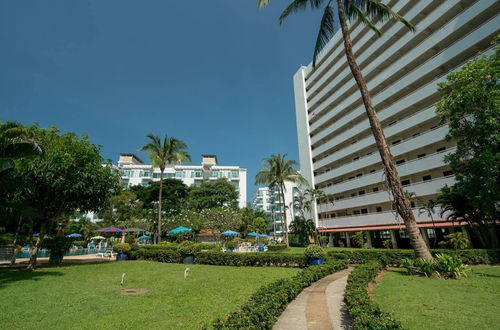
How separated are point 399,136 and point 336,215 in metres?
16.2

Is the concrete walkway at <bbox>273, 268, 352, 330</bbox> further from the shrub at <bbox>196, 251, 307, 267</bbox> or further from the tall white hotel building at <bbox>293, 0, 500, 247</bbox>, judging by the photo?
the tall white hotel building at <bbox>293, 0, 500, 247</bbox>

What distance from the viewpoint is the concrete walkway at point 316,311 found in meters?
5.68

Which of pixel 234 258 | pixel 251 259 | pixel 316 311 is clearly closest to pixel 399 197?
pixel 316 311

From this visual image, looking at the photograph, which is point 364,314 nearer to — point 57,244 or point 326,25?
point 326,25

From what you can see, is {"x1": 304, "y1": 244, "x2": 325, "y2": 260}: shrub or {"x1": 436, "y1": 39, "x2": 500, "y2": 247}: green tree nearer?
{"x1": 436, "y1": 39, "x2": 500, "y2": 247}: green tree

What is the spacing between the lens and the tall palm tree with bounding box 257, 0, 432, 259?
37.7ft

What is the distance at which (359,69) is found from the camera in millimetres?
13719

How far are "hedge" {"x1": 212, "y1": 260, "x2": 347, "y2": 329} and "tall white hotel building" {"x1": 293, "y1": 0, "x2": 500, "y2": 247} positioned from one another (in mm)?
20695

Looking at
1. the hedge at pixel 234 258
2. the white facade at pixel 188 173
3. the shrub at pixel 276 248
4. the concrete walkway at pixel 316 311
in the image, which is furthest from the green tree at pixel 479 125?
the white facade at pixel 188 173

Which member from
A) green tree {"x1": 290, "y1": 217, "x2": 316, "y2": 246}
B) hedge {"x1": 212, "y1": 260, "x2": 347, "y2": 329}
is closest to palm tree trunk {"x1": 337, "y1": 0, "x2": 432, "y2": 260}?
hedge {"x1": 212, "y1": 260, "x2": 347, "y2": 329}

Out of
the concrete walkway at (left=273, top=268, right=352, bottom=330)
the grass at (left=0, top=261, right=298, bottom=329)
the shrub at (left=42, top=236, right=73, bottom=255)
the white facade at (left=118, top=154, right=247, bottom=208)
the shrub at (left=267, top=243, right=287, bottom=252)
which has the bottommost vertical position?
the concrete walkway at (left=273, top=268, right=352, bottom=330)

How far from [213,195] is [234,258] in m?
43.4

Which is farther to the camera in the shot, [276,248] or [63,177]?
[276,248]

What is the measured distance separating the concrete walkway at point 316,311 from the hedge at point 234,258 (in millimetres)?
6393
